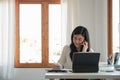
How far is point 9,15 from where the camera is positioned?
539 centimetres

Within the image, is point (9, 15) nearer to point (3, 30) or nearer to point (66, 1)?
point (3, 30)

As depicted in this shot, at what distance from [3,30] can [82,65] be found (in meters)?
3.23

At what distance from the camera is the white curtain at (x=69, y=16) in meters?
5.36

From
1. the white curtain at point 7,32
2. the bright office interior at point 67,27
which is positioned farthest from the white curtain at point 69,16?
the white curtain at point 7,32

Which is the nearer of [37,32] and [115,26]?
[115,26]

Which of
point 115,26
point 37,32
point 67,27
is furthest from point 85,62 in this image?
point 37,32

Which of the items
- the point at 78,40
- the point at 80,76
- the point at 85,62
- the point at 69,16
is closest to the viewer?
the point at 80,76

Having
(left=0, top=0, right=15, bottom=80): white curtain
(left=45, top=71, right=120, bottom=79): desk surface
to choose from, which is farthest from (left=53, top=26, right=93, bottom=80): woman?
(left=0, top=0, right=15, bottom=80): white curtain

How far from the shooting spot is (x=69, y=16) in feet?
17.6

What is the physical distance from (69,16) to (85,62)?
9.54 feet

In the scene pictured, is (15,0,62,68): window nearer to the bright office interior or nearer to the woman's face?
the bright office interior

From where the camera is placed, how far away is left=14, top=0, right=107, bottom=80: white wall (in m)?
5.45

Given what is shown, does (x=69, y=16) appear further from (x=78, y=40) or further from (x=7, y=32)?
(x=78, y=40)

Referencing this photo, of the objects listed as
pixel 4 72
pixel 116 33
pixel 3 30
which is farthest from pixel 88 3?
pixel 4 72
